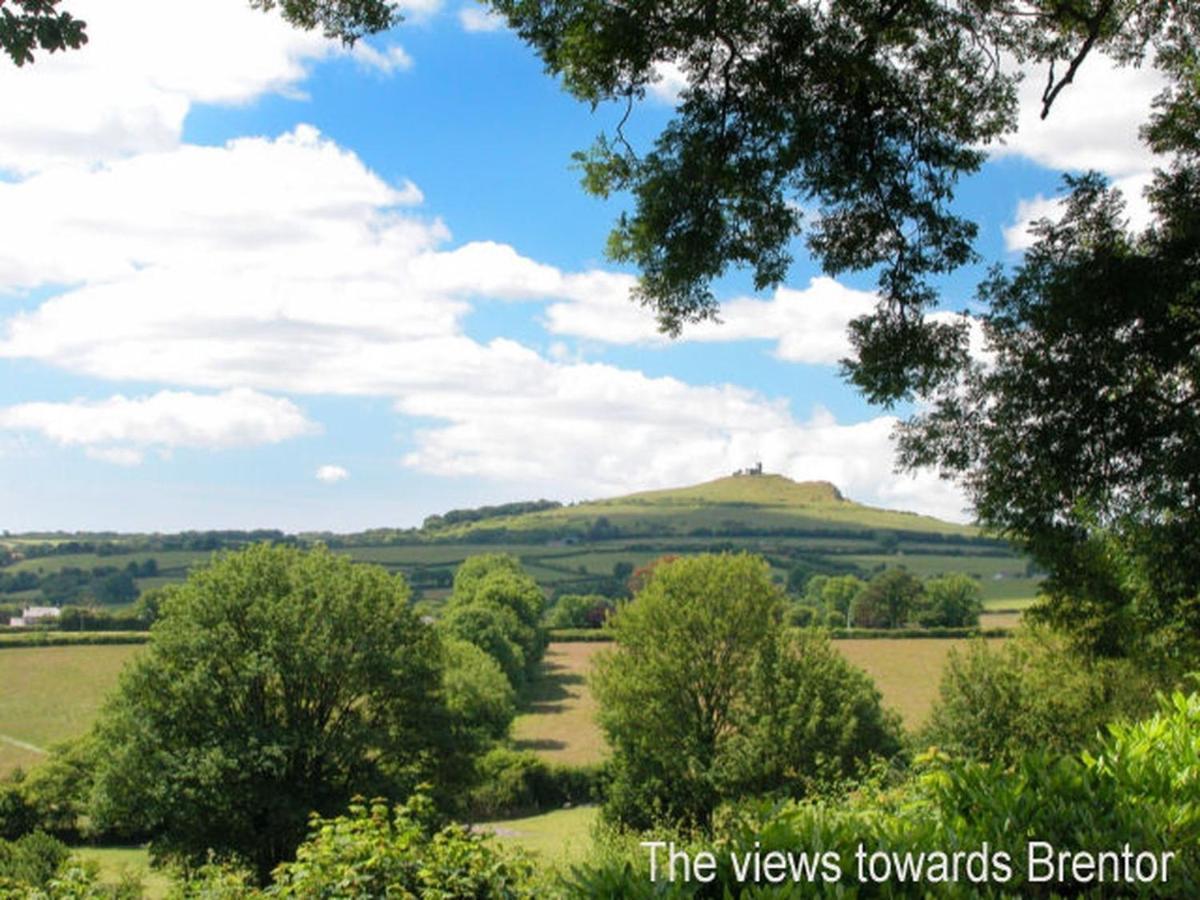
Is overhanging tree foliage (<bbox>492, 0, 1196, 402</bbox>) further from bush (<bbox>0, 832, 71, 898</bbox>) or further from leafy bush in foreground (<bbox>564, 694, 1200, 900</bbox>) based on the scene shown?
bush (<bbox>0, 832, 71, 898</bbox>)

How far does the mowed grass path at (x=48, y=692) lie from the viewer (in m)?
53.2

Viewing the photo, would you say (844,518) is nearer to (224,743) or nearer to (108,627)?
(108,627)

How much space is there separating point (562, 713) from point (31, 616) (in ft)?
167

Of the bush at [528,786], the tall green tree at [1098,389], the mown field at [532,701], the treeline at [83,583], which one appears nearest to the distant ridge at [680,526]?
the treeline at [83,583]

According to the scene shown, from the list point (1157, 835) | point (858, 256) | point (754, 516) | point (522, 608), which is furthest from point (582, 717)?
point (754, 516)

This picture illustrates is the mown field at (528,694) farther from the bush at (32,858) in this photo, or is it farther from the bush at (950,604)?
the bush at (32,858)

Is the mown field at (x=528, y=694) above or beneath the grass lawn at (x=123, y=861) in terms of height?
above

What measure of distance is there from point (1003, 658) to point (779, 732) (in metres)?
8.24

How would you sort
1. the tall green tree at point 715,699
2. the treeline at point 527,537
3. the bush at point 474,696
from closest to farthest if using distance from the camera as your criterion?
the bush at point 474,696, the tall green tree at point 715,699, the treeline at point 527,537

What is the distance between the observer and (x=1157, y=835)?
4477mm

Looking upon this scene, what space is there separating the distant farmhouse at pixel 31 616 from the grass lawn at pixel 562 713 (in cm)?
4171

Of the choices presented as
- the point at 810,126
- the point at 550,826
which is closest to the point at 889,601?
the point at 550,826

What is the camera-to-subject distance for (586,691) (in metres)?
74.8

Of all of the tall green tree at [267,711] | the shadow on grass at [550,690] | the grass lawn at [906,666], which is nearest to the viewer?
the tall green tree at [267,711]
